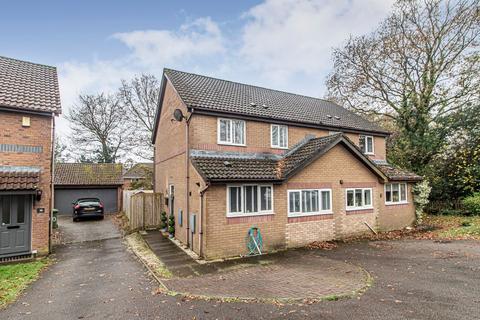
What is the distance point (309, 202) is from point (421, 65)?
18447 millimetres

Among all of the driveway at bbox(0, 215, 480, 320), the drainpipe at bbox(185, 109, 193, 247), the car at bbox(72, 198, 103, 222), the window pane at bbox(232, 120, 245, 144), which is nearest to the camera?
the driveway at bbox(0, 215, 480, 320)

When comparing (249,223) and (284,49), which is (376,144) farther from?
(249,223)

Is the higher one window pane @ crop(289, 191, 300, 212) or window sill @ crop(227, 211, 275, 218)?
window pane @ crop(289, 191, 300, 212)

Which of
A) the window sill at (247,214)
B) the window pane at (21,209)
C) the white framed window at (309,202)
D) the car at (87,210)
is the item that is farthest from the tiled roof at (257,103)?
the car at (87,210)

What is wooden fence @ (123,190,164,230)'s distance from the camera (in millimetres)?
15750

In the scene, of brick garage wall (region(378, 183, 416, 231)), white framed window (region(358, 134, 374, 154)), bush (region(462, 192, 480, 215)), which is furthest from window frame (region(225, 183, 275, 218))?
bush (region(462, 192, 480, 215))

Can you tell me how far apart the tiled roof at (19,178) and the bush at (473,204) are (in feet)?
86.1

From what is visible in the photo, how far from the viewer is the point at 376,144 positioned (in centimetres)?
1820

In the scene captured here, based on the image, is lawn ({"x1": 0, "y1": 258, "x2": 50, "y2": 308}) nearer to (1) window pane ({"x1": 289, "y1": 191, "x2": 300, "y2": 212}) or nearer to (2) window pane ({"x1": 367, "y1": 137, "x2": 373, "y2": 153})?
(1) window pane ({"x1": 289, "y1": 191, "x2": 300, "y2": 212})

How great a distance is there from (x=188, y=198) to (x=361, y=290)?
25.2ft

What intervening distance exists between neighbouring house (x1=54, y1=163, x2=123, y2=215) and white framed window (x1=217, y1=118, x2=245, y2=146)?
1742 centimetres

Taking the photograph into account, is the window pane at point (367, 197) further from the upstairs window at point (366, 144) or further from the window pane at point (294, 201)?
the window pane at point (294, 201)

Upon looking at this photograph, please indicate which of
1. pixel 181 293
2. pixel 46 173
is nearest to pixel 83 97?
pixel 46 173

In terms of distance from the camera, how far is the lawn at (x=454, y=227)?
13.8 metres
